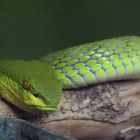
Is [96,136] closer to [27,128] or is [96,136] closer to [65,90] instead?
[65,90]

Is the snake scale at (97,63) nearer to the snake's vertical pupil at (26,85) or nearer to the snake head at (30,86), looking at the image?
the snake head at (30,86)

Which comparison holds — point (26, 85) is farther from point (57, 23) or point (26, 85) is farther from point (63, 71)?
point (57, 23)

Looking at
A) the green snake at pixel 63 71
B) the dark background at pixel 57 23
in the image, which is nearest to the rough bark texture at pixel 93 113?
the green snake at pixel 63 71

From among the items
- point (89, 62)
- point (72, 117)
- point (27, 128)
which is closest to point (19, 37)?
point (89, 62)

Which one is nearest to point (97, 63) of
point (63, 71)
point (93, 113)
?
point (63, 71)

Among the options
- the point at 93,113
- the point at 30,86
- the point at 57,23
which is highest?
the point at 57,23

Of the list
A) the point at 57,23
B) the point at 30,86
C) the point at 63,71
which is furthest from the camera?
the point at 57,23
